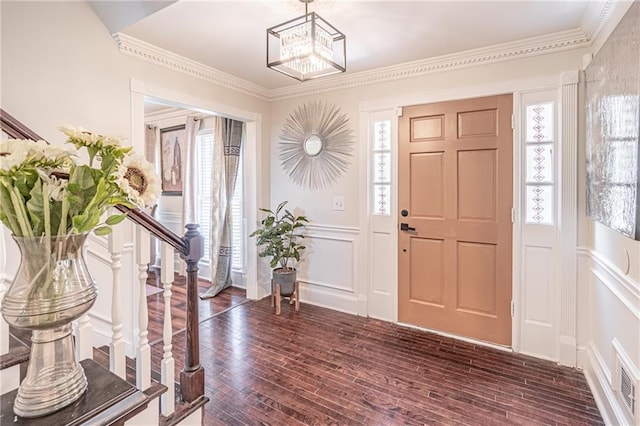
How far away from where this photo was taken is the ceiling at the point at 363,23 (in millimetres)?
2072

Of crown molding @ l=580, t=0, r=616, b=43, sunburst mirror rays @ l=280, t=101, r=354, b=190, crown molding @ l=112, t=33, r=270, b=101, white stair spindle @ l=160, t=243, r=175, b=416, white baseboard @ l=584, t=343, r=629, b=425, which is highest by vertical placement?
crown molding @ l=112, t=33, r=270, b=101

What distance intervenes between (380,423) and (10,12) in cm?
327

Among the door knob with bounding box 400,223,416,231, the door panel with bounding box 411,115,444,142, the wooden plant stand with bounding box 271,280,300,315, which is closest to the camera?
the door panel with bounding box 411,115,444,142

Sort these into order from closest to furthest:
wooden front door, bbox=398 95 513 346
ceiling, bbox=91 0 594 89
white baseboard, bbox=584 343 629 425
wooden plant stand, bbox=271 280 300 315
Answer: white baseboard, bbox=584 343 629 425
ceiling, bbox=91 0 594 89
wooden front door, bbox=398 95 513 346
wooden plant stand, bbox=271 280 300 315

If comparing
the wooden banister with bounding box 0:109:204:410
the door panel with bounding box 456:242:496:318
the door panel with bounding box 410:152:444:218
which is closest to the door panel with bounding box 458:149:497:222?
the door panel with bounding box 410:152:444:218

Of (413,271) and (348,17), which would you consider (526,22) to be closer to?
(348,17)

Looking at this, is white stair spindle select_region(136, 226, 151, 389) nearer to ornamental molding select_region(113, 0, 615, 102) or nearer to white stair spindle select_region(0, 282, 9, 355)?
white stair spindle select_region(0, 282, 9, 355)

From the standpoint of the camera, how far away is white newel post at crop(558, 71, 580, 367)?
2408mm

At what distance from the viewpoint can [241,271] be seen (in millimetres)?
4438

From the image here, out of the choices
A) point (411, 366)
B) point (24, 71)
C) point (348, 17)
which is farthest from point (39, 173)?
point (411, 366)

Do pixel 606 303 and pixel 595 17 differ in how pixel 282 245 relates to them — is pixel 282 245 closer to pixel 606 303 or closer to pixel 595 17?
pixel 606 303

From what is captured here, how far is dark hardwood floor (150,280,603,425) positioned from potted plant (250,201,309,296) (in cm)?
49

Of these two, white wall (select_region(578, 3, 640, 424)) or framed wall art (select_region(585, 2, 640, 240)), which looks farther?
white wall (select_region(578, 3, 640, 424))

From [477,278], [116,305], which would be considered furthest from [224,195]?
[477,278]
